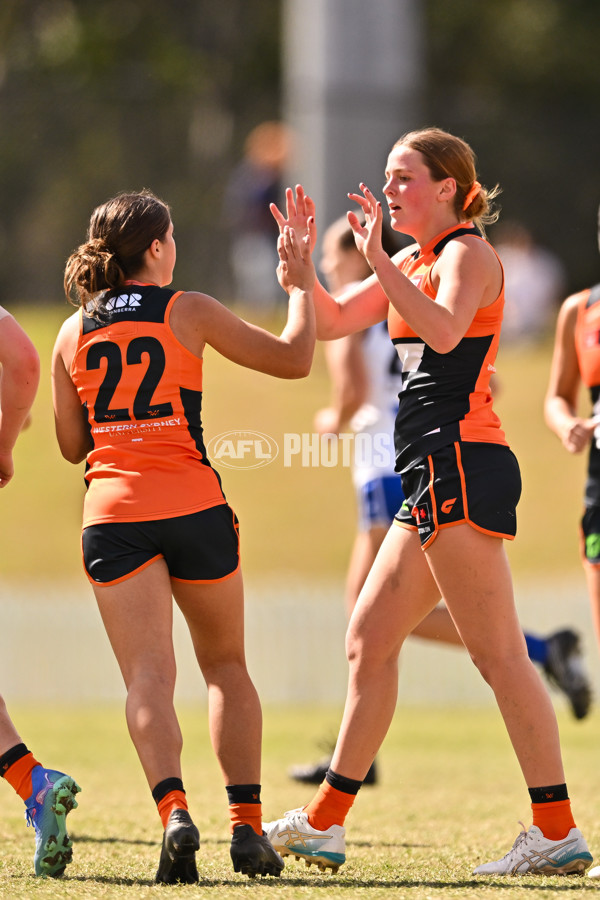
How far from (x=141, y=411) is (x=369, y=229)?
2.57 feet

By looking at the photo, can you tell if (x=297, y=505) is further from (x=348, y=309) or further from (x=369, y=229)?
(x=369, y=229)

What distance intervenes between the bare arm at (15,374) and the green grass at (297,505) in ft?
22.0

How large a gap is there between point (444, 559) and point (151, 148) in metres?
11.1

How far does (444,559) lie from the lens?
3613mm

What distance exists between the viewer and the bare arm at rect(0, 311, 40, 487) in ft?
12.2

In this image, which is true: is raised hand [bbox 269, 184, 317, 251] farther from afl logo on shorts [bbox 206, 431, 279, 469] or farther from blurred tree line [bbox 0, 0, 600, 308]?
blurred tree line [bbox 0, 0, 600, 308]

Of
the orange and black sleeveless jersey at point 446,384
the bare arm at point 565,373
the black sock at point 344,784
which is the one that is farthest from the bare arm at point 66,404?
the bare arm at point 565,373

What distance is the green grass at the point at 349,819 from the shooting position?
3486mm

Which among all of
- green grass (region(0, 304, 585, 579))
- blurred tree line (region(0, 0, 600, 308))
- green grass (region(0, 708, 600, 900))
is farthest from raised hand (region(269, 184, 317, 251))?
green grass (region(0, 304, 585, 579))

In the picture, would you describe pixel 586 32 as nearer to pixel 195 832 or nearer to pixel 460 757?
pixel 460 757

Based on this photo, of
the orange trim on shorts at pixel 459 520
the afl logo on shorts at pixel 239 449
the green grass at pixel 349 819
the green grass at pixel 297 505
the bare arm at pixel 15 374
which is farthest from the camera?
the green grass at pixel 297 505

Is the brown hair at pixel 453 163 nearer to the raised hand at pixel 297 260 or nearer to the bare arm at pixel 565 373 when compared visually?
the raised hand at pixel 297 260

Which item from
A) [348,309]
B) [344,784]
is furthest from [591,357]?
[344,784]

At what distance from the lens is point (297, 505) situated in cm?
1260
